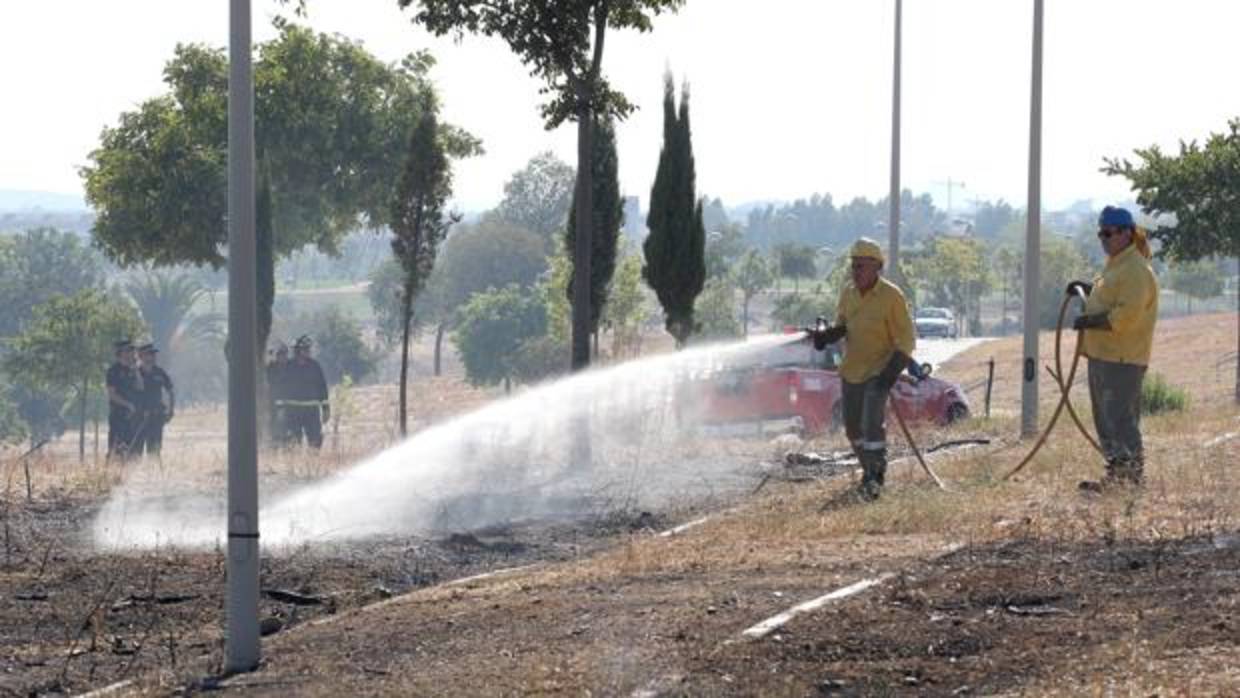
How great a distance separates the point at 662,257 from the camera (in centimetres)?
3509

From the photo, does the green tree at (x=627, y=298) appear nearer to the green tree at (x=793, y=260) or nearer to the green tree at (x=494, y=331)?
the green tree at (x=494, y=331)

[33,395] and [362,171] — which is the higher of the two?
[362,171]

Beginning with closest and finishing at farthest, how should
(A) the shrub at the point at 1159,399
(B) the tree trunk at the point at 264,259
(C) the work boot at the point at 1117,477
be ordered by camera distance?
(C) the work boot at the point at 1117,477, (A) the shrub at the point at 1159,399, (B) the tree trunk at the point at 264,259

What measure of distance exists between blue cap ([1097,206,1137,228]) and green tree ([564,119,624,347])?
15669mm

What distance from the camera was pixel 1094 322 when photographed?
15.6m

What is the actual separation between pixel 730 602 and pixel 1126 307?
18.3 feet

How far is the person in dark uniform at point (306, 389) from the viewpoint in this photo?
88.8 feet

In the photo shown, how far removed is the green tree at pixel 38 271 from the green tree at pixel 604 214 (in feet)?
319

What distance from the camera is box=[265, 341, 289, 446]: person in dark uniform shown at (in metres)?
27.4

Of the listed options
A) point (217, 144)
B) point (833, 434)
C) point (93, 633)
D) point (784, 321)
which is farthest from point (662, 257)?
point (784, 321)

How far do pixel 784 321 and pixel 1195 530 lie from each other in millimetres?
94904

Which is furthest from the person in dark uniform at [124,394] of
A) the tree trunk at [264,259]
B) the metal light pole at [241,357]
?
the metal light pole at [241,357]

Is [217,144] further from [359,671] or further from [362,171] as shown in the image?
[359,671]

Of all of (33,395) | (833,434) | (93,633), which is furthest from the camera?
(33,395)
